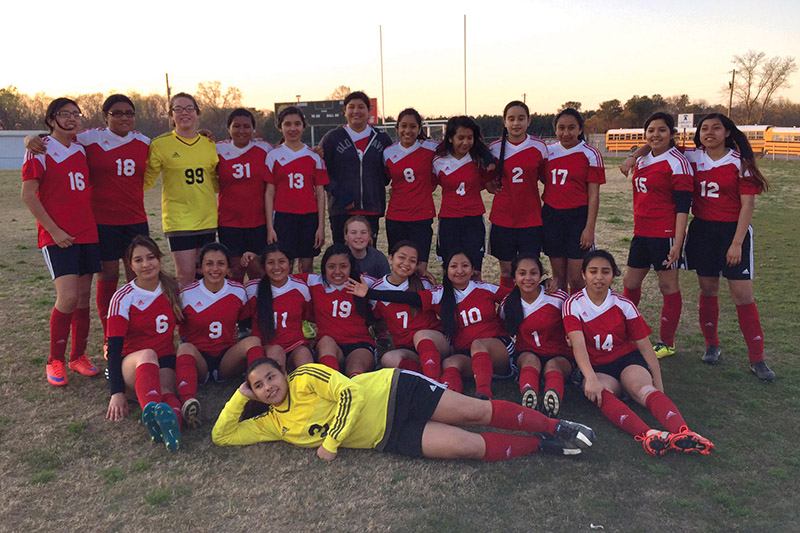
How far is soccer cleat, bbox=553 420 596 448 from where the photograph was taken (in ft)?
10.5

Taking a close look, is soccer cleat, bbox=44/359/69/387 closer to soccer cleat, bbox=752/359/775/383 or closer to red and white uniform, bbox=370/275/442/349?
red and white uniform, bbox=370/275/442/349

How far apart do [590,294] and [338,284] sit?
5.93 ft

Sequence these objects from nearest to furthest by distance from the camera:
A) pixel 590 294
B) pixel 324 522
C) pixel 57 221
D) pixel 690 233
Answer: pixel 324 522 → pixel 590 294 → pixel 57 221 → pixel 690 233

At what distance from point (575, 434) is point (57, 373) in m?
3.65

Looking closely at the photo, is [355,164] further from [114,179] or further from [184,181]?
[114,179]

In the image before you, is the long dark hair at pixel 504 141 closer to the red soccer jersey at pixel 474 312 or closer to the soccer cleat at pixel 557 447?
the red soccer jersey at pixel 474 312

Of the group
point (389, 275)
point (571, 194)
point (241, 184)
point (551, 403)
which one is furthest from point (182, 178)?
point (551, 403)

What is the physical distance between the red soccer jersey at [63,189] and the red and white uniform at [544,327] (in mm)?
3215

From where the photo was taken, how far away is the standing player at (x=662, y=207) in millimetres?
4441

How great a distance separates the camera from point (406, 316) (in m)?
4.38

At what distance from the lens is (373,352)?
4.36 meters

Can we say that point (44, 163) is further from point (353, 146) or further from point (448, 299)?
point (448, 299)

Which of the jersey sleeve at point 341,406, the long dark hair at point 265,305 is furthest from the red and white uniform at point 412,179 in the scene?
the jersey sleeve at point 341,406

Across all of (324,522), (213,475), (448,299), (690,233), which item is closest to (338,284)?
(448,299)
